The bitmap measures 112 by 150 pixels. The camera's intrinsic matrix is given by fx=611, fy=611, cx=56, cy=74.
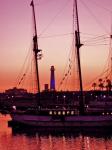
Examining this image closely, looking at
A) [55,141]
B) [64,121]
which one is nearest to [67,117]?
[64,121]

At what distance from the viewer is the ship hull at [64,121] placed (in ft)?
365

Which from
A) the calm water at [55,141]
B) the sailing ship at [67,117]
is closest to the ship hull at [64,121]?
the sailing ship at [67,117]

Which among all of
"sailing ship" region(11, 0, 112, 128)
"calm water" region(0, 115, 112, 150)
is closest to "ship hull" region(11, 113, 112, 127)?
"sailing ship" region(11, 0, 112, 128)

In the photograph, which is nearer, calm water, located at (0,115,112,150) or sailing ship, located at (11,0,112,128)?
calm water, located at (0,115,112,150)

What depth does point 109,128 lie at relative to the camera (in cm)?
11181

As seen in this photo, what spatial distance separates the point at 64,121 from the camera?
11394 cm

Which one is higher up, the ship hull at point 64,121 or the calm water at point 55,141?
the ship hull at point 64,121

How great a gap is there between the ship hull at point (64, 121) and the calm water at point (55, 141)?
433cm

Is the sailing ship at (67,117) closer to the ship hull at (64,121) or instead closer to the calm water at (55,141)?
the ship hull at (64,121)

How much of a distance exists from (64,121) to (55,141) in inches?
600

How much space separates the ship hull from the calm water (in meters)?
4.33

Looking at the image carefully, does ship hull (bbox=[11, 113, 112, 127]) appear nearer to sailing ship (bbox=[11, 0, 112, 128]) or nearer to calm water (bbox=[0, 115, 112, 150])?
sailing ship (bbox=[11, 0, 112, 128])

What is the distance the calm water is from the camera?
9175cm

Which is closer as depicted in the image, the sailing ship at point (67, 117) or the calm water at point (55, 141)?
the calm water at point (55, 141)
